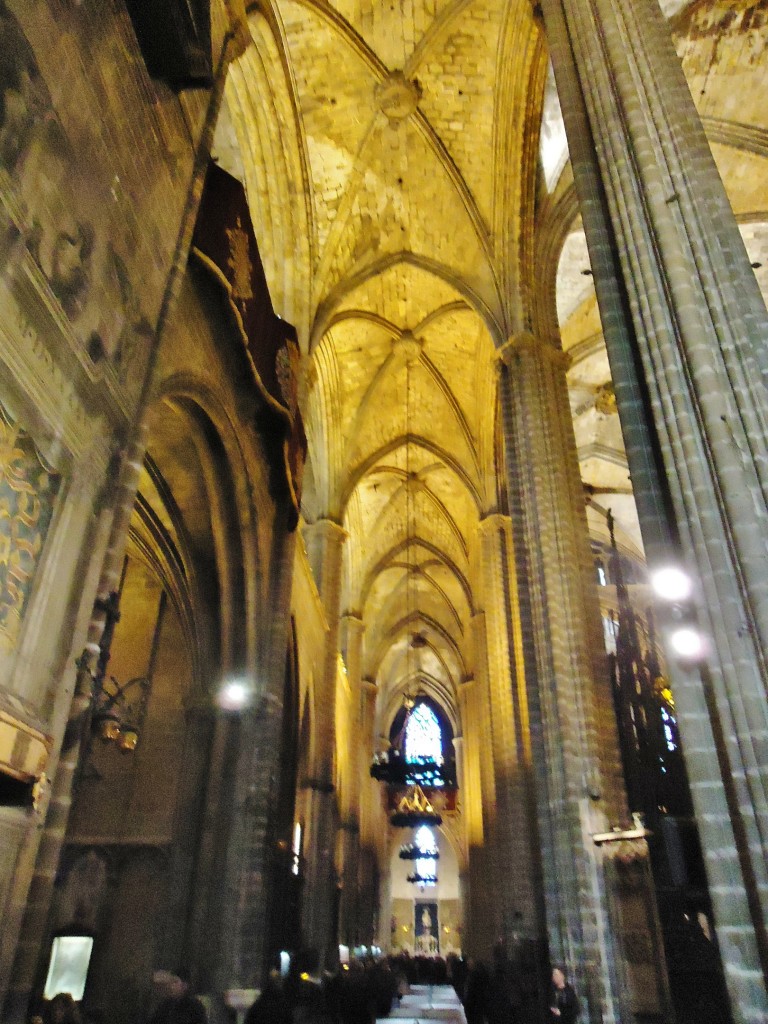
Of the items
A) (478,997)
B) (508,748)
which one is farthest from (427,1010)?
(478,997)

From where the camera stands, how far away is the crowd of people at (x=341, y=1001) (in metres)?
4.74

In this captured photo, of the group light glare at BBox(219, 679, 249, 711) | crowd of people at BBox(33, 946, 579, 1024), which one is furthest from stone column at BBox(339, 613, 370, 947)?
light glare at BBox(219, 679, 249, 711)

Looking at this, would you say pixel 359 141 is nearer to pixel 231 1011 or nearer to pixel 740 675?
pixel 740 675

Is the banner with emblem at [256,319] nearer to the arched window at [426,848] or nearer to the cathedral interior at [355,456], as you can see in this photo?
the cathedral interior at [355,456]

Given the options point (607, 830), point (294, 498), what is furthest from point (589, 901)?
point (294, 498)

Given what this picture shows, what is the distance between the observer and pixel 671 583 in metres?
4.16

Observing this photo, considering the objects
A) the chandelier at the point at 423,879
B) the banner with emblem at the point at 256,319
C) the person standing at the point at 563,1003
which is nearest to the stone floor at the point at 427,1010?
the person standing at the point at 563,1003

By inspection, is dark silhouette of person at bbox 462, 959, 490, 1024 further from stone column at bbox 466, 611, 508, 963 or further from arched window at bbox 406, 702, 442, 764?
arched window at bbox 406, 702, 442, 764

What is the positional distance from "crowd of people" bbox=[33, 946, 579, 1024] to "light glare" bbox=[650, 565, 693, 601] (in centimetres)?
345

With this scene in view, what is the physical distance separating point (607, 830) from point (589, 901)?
2.21ft

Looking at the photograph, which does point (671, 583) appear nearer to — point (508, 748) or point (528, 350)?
point (528, 350)

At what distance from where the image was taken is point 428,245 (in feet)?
45.1

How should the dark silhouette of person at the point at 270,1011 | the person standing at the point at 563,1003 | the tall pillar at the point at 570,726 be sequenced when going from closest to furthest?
the dark silhouette of person at the point at 270,1011
the person standing at the point at 563,1003
the tall pillar at the point at 570,726

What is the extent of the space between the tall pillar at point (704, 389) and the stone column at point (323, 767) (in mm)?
10898
